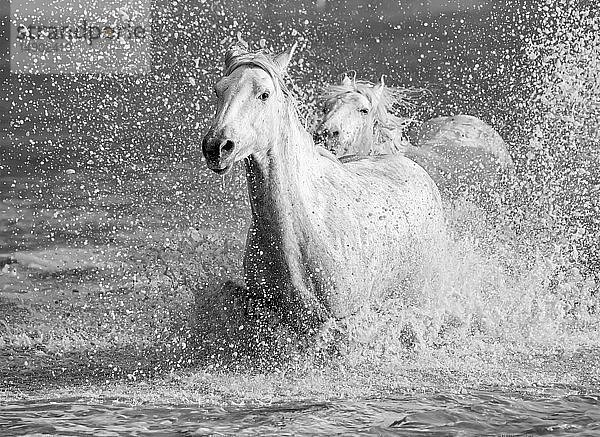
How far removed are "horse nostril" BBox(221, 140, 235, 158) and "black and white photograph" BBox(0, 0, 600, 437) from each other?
0.4 inches

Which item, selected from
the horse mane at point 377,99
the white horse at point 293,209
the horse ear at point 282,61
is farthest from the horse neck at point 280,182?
the horse mane at point 377,99

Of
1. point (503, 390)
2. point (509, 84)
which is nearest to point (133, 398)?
point (503, 390)

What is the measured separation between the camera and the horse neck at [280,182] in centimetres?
297

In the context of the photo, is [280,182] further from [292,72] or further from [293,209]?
[292,72]

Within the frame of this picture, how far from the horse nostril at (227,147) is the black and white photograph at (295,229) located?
0.04 feet

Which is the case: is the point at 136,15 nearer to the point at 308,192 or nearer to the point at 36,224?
the point at 36,224

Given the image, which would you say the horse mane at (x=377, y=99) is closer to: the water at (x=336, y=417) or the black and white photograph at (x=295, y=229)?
the black and white photograph at (x=295, y=229)

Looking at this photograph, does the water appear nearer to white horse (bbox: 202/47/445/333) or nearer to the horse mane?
white horse (bbox: 202/47/445/333)

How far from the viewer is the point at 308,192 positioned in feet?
10.2

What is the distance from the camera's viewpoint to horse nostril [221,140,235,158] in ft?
8.77

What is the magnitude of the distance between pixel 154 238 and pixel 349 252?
4.27 meters

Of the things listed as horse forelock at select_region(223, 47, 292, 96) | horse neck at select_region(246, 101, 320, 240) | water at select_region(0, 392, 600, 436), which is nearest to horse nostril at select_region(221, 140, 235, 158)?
horse neck at select_region(246, 101, 320, 240)

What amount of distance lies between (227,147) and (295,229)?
0.48m

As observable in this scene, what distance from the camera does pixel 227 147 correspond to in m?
2.70
